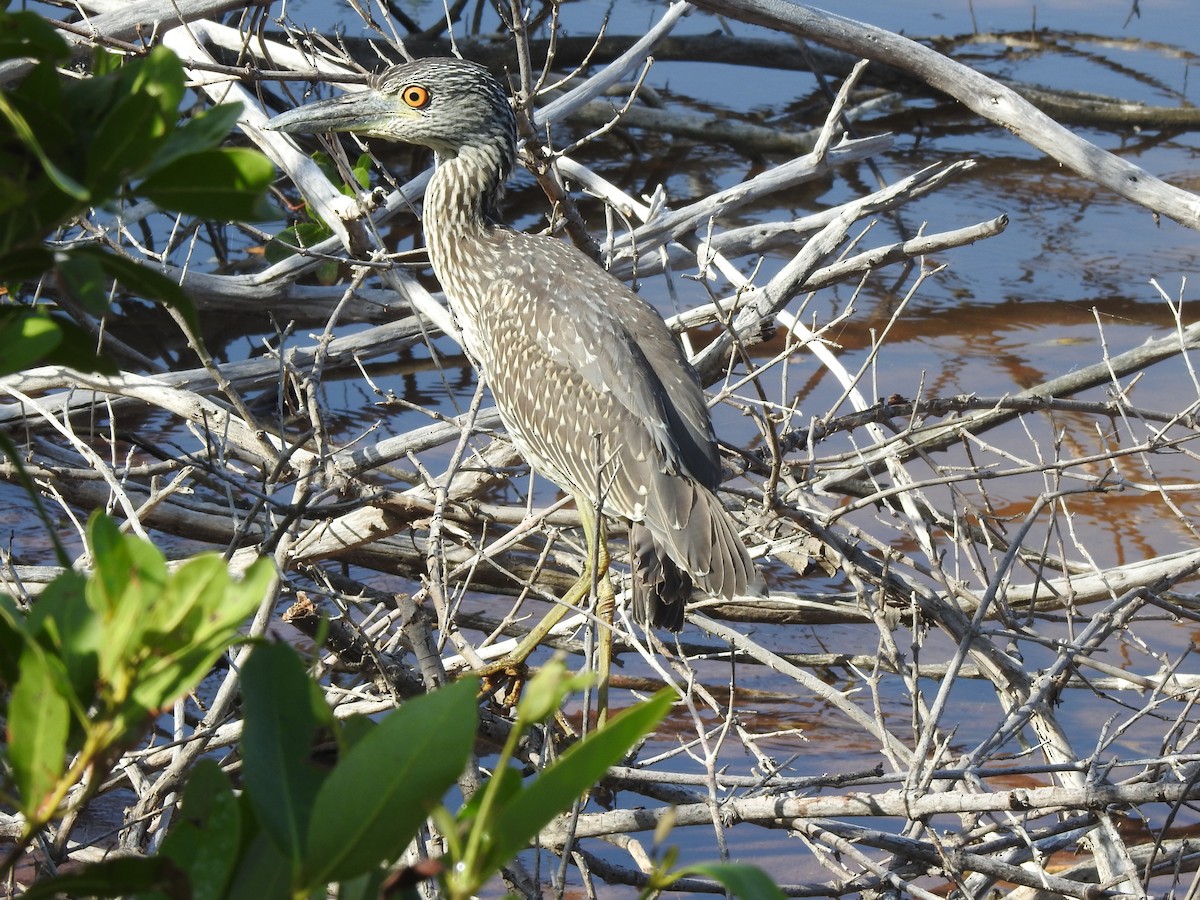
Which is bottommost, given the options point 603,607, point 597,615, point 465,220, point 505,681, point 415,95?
point 505,681

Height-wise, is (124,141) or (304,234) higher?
(304,234)

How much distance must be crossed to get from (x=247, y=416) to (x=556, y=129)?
700cm

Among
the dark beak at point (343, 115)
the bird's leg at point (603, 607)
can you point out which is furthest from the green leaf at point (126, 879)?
the dark beak at point (343, 115)

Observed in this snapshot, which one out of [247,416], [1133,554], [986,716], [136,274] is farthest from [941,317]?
[136,274]

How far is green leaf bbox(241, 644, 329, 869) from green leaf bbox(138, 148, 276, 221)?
0.96ft

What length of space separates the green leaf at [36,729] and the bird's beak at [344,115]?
3243mm

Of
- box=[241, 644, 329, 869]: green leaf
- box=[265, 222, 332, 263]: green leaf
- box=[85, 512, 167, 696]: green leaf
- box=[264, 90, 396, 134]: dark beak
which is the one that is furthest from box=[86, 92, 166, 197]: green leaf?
box=[265, 222, 332, 263]: green leaf

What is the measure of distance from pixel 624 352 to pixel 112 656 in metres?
3.06

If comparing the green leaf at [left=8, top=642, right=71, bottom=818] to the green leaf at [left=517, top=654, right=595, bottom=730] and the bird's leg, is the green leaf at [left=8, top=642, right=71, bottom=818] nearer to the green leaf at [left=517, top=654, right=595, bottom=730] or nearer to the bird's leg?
the green leaf at [left=517, top=654, right=595, bottom=730]

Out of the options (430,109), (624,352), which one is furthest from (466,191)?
(624,352)

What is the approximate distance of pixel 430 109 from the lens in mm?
4270

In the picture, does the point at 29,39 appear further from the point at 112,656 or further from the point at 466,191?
the point at 466,191

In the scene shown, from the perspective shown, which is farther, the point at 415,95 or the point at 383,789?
the point at 415,95

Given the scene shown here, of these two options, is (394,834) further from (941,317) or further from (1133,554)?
(941,317)
